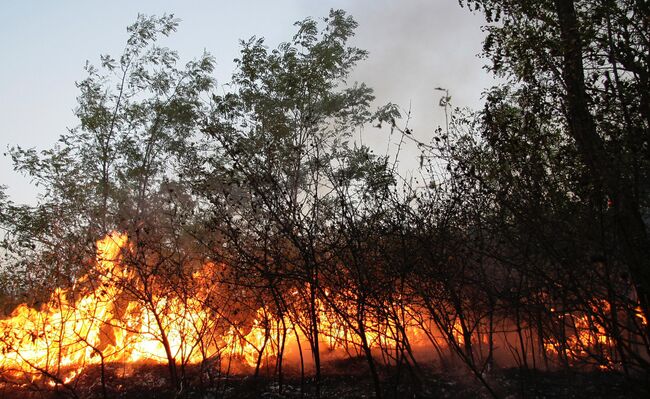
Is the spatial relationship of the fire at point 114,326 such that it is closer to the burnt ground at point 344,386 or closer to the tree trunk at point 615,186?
the burnt ground at point 344,386

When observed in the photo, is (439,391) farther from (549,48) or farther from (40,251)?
(40,251)

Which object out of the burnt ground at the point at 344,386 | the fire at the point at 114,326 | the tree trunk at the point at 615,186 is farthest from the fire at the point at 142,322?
the tree trunk at the point at 615,186

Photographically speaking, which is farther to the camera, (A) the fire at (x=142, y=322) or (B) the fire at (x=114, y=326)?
(B) the fire at (x=114, y=326)

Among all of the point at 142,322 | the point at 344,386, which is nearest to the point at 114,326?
the point at 142,322

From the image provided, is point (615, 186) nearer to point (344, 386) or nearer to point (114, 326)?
point (344, 386)

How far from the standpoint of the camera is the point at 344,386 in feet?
37.6

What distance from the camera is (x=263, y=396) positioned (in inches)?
439

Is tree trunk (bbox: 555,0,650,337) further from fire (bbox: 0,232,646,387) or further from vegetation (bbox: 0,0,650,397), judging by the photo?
fire (bbox: 0,232,646,387)

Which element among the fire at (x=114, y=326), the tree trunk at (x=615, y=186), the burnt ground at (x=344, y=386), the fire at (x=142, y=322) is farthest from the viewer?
the fire at (x=114, y=326)

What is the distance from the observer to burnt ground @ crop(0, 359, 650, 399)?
10080 mm

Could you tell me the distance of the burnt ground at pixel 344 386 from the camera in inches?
397

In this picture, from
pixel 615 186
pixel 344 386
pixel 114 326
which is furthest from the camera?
pixel 344 386

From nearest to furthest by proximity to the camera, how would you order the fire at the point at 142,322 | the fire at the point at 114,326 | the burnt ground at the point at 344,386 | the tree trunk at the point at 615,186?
the tree trunk at the point at 615,186
the burnt ground at the point at 344,386
the fire at the point at 142,322
the fire at the point at 114,326

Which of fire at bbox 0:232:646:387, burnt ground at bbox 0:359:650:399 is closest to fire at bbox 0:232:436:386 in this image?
fire at bbox 0:232:646:387
